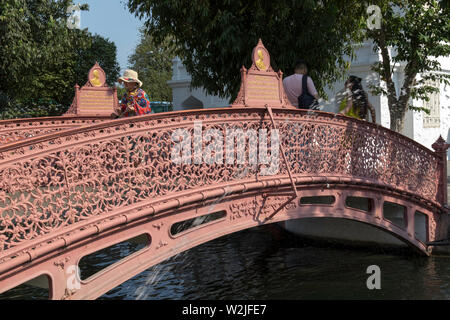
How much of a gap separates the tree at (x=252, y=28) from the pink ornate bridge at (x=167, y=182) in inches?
124

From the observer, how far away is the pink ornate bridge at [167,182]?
4.79 meters

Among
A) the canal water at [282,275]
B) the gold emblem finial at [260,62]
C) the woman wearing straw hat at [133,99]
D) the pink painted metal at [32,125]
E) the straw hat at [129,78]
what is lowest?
the canal water at [282,275]

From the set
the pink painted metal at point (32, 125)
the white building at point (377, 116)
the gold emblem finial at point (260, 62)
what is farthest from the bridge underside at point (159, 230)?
the pink painted metal at point (32, 125)

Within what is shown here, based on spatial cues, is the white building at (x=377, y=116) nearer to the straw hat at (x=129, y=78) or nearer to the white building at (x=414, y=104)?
the white building at (x=414, y=104)

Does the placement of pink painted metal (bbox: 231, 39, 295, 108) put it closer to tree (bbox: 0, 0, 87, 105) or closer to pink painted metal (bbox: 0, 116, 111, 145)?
pink painted metal (bbox: 0, 116, 111, 145)

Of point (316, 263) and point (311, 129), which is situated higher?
point (311, 129)

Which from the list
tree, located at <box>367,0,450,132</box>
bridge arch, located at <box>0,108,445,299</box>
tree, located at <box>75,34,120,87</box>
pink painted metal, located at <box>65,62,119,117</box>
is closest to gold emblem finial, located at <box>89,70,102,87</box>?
pink painted metal, located at <box>65,62,119,117</box>

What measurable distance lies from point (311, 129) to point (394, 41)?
17.8 ft

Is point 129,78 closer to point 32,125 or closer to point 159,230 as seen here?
point 159,230

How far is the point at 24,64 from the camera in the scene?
16266 mm

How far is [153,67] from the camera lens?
38375 millimetres

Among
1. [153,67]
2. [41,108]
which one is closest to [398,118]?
[41,108]

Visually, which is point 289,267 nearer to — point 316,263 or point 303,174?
point 316,263

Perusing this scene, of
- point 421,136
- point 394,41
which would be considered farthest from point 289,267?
point 421,136
